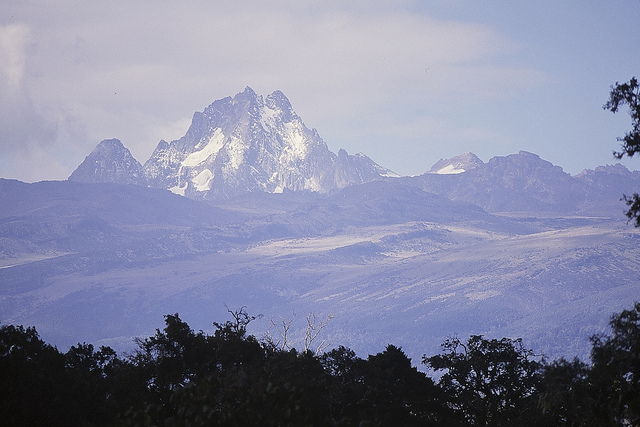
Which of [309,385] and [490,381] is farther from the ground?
[309,385]

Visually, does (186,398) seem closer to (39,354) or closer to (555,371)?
(555,371)

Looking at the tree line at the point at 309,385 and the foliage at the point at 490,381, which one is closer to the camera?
the tree line at the point at 309,385

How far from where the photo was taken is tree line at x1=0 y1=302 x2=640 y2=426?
26609mm

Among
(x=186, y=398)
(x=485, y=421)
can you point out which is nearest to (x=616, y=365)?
(x=186, y=398)

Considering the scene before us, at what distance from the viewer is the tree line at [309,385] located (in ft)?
87.3

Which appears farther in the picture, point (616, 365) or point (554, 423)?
point (554, 423)

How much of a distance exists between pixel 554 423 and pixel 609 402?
8808 mm

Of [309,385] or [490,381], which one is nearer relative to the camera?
[309,385]

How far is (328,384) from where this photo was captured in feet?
145

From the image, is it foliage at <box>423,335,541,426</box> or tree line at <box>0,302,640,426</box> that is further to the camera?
foliage at <box>423,335,541,426</box>

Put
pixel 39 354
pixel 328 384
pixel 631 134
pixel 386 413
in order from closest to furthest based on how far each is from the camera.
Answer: pixel 631 134 → pixel 386 413 → pixel 328 384 → pixel 39 354

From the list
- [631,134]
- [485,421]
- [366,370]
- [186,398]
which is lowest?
[485,421]

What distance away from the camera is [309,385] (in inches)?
1531

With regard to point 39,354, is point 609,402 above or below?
below
